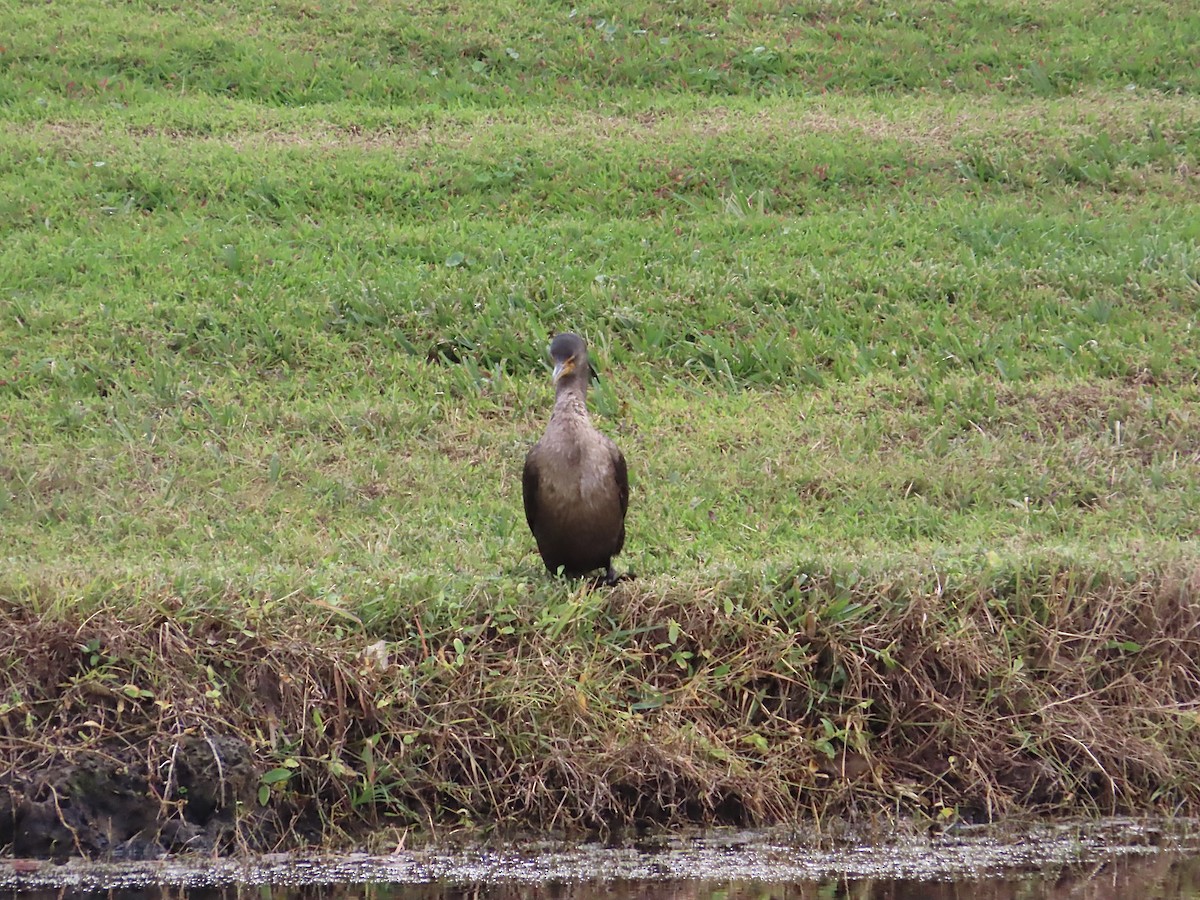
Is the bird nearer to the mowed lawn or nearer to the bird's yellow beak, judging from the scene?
the bird's yellow beak

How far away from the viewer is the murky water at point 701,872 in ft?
18.2

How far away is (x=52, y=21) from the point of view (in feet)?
54.1

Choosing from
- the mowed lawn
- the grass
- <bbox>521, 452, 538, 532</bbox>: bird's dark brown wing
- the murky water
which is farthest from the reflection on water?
<bbox>521, 452, 538, 532</bbox>: bird's dark brown wing

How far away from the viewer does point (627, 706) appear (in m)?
6.30

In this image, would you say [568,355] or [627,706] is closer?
[627,706]

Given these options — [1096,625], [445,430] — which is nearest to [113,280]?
[445,430]

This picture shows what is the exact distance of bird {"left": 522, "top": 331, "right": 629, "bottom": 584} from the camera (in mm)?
6586

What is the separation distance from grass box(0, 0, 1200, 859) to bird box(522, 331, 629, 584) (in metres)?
0.24

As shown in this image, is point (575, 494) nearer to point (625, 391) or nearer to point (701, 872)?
point (701, 872)

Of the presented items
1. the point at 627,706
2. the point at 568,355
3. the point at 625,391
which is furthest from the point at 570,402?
the point at 625,391

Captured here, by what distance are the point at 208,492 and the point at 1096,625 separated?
456 centimetres

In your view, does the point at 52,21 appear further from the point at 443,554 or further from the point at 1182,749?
the point at 1182,749

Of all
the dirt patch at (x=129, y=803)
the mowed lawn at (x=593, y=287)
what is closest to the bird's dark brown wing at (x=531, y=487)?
the mowed lawn at (x=593, y=287)

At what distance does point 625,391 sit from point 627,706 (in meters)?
3.96
